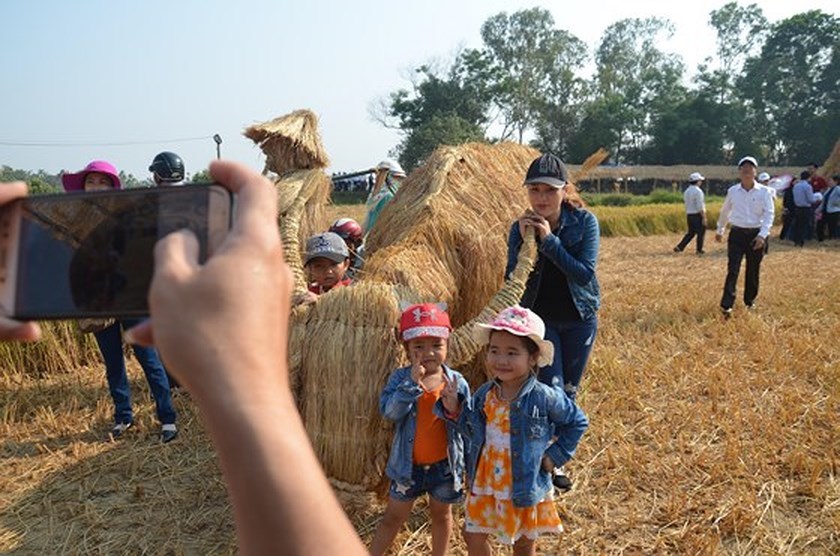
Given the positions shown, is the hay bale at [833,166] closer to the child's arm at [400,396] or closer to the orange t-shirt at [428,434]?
the orange t-shirt at [428,434]

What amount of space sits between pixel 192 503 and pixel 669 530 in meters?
2.60

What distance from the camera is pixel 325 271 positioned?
162 inches

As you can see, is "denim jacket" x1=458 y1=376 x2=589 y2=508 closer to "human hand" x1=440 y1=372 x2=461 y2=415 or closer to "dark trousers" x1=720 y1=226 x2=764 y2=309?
"human hand" x1=440 y1=372 x2=461 y2=415

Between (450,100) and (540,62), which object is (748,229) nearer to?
(450,100)

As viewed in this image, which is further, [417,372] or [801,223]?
[801,223]

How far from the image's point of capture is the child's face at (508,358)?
293 centimetres

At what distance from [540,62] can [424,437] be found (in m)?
66.5

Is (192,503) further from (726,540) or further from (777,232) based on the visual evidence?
(777,232)

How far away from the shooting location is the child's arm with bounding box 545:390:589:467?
2904 mm

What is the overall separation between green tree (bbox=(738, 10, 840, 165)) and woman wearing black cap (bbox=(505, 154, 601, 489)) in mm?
58547

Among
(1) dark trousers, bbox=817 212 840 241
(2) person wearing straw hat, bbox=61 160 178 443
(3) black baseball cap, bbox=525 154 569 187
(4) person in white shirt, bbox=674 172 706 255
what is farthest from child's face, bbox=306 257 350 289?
(1) dark trousers, bbox=817 212 840 241

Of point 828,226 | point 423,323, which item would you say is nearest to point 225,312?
point 423,323

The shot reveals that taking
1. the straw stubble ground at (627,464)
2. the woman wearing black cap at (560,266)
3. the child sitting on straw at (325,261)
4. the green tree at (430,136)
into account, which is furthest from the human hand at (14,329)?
the green tree at (430,136)

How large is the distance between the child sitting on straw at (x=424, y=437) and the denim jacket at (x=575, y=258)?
0.89 m
